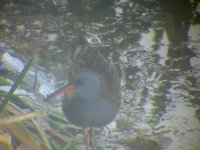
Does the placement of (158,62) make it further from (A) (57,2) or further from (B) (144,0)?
(A) (57,2)

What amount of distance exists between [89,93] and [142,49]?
927 millimetres

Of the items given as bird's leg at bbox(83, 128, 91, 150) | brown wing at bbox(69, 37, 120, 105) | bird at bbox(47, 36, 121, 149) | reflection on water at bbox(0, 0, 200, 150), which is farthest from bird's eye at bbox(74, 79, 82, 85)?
reflection on water at bbox(0, 0, 200, 150)

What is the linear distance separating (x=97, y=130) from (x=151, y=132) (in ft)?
3.17

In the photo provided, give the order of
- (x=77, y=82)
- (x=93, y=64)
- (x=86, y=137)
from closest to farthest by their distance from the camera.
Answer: (x=86, y=137) < (x=77, y=82) < (x=93, y=64)

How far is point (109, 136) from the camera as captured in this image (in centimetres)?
381

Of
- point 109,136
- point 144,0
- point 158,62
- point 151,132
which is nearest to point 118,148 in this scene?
point 109,136

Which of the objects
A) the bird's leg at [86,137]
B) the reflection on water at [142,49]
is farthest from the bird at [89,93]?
the reflection on water at [142,49]

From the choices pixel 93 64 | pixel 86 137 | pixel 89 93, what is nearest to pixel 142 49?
pixel 93 64

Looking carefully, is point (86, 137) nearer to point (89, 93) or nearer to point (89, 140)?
point (89, 140)

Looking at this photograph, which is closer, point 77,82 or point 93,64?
point 77,82

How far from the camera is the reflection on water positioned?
129 inches

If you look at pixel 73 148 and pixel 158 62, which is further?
pixel 158 62

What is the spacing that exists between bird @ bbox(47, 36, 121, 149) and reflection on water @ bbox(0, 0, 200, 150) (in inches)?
11.0

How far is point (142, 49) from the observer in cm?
366
